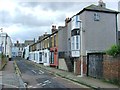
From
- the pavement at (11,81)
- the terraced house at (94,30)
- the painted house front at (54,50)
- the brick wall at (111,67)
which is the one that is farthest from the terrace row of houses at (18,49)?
the brick wall at (111,67)

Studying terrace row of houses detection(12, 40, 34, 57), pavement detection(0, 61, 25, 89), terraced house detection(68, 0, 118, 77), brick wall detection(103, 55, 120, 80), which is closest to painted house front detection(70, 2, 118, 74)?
terraced house detection(68, 0, 118, 77)

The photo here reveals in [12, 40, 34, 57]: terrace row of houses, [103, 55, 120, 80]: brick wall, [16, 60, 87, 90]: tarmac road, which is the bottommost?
[16, 60, 87, 90]: tarmac road

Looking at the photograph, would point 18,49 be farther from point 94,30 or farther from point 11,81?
point 11,81

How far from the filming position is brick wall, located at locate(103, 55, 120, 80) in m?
17.2

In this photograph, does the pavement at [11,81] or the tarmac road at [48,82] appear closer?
the tarmac road at [48,82]

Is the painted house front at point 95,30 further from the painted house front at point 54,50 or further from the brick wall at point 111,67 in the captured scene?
the painted house front at point 54,50

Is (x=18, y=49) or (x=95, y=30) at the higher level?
(x=95, y=30)

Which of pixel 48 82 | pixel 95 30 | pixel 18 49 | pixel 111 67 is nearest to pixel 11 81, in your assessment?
pixel 48 82

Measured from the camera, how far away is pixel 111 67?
18234 mm

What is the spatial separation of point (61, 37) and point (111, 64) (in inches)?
931

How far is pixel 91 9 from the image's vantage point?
3067 centimetres

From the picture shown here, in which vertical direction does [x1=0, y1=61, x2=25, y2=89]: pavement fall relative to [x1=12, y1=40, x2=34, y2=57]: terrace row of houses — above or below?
below

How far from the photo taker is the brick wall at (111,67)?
56.4ft

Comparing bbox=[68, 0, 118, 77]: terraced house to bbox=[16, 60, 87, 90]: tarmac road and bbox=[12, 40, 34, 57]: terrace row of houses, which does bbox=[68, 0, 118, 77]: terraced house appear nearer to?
bbox=[16, 60, 87, 90]: tarmac road
